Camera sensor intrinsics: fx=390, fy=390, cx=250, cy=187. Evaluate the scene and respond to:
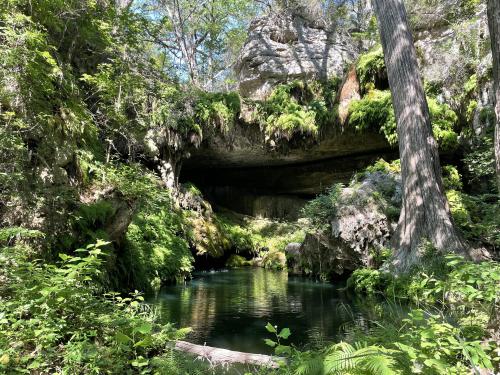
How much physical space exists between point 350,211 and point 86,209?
6690 mm

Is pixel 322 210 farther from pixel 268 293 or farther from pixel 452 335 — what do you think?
pixel 452 335

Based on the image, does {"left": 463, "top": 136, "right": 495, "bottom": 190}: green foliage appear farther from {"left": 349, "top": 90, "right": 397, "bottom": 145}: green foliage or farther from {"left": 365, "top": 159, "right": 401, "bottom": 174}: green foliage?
{"left": 349, "top": 90, "right": 397, "bottom": 145}: green foliage

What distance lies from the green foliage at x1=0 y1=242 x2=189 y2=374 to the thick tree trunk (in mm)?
5672

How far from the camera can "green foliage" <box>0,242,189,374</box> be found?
112 inches

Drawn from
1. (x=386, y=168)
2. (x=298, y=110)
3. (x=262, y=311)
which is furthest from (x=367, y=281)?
(x=298, y=110)

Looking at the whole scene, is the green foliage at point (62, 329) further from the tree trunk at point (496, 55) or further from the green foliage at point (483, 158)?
the green foliage at point (483, 158)

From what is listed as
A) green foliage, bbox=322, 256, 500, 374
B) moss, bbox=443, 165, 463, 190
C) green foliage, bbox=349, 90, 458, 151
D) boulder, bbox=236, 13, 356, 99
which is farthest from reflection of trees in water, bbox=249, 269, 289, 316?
boulder, bbox=236, 13, 356, 99

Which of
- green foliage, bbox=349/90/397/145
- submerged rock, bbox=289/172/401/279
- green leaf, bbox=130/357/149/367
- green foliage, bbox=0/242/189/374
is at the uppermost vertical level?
green foliage, bbox=349/90/397/145

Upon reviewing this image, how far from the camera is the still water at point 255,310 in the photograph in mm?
5477

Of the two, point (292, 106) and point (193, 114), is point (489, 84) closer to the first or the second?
point (292, 106)

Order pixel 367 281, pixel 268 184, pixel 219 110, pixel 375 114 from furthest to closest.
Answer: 1. pixel 268 184
2. pixel 219 110
3. pixel 375 114
4. pixel 367 281

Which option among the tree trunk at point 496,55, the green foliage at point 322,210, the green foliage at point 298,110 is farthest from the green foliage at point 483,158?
the tree trunk at point 496,55

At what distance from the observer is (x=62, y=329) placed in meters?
3.19

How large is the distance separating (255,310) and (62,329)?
4.50 meters
